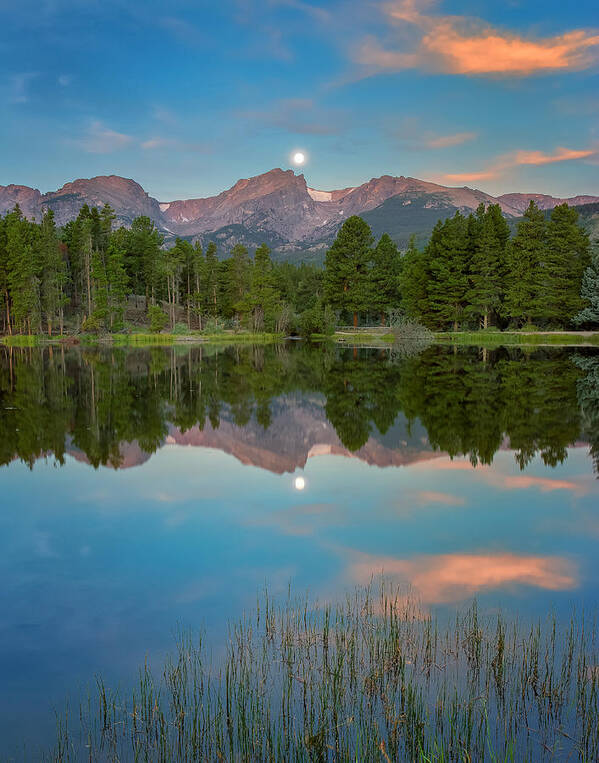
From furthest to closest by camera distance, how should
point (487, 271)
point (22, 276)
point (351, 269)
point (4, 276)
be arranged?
point (351, 269) → point (4, 276) → point (22, 276) → point (487, 271)

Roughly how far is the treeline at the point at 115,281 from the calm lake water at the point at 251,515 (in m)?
60.4

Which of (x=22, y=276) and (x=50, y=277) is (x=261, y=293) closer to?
(x=50, y=277)

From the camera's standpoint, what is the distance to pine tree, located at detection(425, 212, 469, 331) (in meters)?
72.1

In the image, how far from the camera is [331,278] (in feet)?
296

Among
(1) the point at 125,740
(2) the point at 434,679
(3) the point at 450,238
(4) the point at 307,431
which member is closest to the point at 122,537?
(1) the point at 125,740

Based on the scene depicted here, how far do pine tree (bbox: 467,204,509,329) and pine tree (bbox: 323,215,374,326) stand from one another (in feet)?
67.6

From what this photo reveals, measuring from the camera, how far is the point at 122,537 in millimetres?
9391

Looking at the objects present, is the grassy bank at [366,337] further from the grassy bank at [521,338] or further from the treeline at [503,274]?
the grassy bank at [521,338]

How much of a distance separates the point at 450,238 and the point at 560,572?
70.3 meters

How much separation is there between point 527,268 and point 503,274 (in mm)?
3611

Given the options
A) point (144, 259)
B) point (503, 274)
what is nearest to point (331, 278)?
point (503, 274)

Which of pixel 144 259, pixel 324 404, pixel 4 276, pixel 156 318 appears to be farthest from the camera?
pixel 144 259

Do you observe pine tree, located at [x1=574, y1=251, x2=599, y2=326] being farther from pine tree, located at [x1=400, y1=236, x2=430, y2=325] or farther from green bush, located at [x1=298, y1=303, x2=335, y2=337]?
green bush, located at [x1=298, y1=303, x2=335, y2=337]

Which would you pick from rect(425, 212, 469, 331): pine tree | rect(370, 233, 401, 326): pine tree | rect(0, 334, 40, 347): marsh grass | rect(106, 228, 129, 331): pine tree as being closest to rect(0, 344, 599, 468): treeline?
rect(425, 212, 469, 331): pine tree
